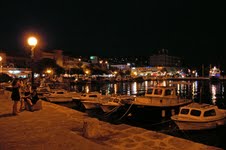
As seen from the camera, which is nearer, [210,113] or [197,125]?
[197,125]

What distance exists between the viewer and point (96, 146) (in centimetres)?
688

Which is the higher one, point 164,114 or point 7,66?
point 7,66

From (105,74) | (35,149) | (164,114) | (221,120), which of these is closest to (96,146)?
(35,149)

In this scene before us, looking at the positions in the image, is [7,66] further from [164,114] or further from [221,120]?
[221,120]

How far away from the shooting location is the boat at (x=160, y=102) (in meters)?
21.0

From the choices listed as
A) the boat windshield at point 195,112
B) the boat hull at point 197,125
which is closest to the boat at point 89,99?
the boat hull at point 197,125

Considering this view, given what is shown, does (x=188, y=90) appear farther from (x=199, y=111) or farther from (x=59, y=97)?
(x=199, y=111)

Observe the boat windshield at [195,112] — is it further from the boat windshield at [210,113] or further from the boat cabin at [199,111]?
the boat windshield at [210,113]

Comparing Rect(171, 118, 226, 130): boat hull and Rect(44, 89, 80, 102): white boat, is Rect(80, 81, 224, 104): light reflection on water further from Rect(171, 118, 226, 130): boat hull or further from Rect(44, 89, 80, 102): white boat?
Rect(171, 118, 226, 130): boat hull

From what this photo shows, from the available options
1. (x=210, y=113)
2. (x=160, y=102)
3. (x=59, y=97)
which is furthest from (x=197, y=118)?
(x=59, y=97)

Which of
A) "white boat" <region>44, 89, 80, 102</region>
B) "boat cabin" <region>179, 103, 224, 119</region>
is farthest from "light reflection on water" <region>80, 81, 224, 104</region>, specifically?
"boat cabin" <region>179, 103, 224, 119</region>

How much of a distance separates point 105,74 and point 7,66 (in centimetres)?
6250

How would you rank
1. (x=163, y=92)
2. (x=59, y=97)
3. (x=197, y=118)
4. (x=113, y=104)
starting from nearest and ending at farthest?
(x=197, y=118) → (x=163, y=92) → (x=113, y=104) → (x=59, y=97)

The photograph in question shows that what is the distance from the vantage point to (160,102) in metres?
21.6
